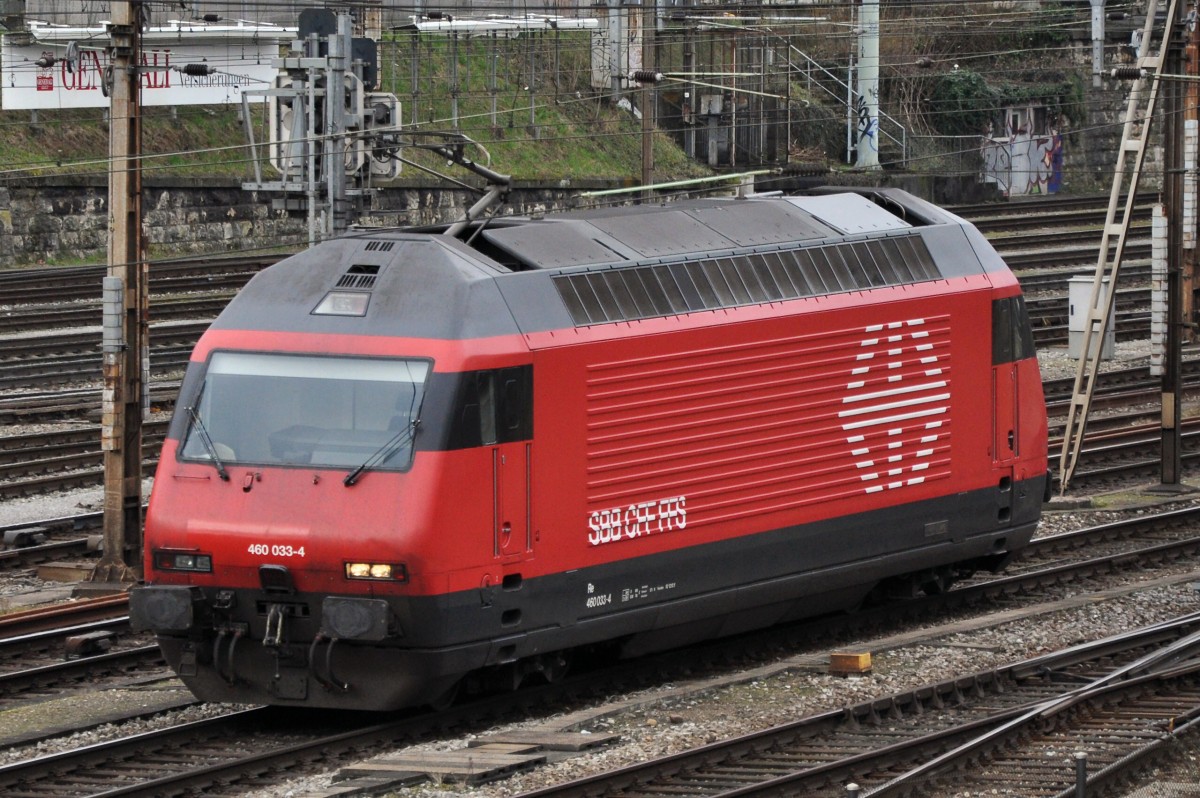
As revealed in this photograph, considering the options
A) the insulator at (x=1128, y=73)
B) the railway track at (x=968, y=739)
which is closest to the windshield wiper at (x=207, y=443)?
the railway track at (x=968, y=739)

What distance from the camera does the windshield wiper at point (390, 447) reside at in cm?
1201

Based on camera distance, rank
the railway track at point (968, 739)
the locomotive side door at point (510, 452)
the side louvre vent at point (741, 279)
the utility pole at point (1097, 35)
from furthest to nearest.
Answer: the utility pole at point (1097, 35) < the side louvre vent at point (741, 279) < the locomotive side door at point (510, 452) < the railway track at point (968, 739)

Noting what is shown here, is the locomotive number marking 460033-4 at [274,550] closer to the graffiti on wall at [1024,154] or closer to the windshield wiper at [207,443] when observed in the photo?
the windshield wiper at [207,443]

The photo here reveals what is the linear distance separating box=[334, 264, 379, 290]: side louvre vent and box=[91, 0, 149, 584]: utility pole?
5380 mm

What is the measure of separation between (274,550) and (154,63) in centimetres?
2812

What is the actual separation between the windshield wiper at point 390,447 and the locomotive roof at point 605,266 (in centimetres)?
63

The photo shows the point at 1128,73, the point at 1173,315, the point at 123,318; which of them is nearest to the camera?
the point at 123,318

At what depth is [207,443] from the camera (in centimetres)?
1250

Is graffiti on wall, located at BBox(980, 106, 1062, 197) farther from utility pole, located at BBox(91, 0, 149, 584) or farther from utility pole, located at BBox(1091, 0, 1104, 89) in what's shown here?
utility pole, located at BBox(91, 0, 149, 584)

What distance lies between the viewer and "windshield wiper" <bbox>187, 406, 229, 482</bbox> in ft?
40.4

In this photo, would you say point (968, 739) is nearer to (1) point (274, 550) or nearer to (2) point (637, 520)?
(2) point (637, 520)

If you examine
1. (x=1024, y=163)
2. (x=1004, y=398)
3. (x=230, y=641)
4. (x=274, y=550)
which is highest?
(x=1024, y=163)

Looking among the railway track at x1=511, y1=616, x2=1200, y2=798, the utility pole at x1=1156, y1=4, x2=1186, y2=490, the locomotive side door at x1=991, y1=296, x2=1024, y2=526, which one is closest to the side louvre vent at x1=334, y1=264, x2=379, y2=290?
the railway track at x1=511, y1=616, x2=1200, y2=798

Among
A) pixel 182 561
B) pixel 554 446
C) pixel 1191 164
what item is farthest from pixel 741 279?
pixel 1191 164
